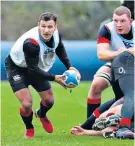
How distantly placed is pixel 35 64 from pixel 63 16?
117ft

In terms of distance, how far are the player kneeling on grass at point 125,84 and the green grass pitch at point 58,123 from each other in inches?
7.3

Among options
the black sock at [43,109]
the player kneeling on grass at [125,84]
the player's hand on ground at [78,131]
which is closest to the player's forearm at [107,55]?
the player kneeling on grass at [125,84]

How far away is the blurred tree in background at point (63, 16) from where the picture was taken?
3996 centimetres

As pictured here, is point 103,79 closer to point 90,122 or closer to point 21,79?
point 90,122

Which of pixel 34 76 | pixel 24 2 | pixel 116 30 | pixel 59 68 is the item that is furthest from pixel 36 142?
pixel 24 2

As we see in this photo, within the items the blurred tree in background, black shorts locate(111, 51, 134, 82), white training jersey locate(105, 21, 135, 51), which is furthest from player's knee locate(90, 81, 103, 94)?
the blurred tree in background

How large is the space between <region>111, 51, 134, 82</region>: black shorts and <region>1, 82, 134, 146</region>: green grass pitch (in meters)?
0.84

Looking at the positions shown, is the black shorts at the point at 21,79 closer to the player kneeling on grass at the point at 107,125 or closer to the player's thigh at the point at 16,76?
the player's thigh at the point at 16,76

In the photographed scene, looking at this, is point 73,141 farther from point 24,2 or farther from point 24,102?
point 24,2

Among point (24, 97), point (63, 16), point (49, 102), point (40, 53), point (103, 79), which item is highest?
point (40, 53)

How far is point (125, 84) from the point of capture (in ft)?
25.0

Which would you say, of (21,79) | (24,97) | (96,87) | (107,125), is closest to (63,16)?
(96,87)

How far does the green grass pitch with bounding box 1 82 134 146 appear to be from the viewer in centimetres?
741

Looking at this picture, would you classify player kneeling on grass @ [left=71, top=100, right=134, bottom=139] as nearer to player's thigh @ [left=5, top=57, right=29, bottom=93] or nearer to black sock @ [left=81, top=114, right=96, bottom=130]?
black sock @ [left=81, top=114, right=96, bottom=130]
